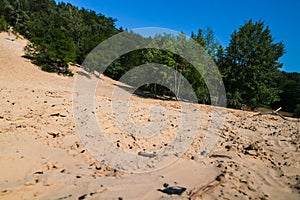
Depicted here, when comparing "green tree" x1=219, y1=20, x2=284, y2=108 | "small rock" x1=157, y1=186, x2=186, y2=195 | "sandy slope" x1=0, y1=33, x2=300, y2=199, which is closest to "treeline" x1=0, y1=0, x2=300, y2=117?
"green tree" x1=219, y1=20, x2=284, y2=108

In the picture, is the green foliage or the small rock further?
the green foliage

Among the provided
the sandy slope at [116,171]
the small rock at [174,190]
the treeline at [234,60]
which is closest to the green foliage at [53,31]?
the treeline at [234,60]

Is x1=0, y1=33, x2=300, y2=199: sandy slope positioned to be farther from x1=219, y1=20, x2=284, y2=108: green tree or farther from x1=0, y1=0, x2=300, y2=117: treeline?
x1=219, y1=20, x2=284, y2=108: green tree

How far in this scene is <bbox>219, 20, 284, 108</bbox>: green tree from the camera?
16922mm

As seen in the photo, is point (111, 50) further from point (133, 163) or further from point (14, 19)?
point (133, 163)

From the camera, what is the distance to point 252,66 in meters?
16.8

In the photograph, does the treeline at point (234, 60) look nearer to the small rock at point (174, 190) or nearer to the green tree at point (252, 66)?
the green tree at point (252, 66)

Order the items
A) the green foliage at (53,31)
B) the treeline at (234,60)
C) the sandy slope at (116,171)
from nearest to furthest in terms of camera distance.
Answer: the sandy slope at (116,171), the treeline at (234,60), the green foliage at (53,31)

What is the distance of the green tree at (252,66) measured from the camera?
16922mm

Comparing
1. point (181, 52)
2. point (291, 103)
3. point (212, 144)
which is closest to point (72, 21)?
point (181, 52)

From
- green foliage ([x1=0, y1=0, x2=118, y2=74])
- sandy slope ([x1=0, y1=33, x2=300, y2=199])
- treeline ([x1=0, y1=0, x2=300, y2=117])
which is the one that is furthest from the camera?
green foliage ([x1=0, y1=0, x2=118, y2=74])

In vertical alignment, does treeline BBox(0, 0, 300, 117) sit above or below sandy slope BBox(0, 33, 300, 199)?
above

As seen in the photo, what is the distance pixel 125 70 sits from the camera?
92.4 feet

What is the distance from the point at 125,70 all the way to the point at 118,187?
2662 centimetres
